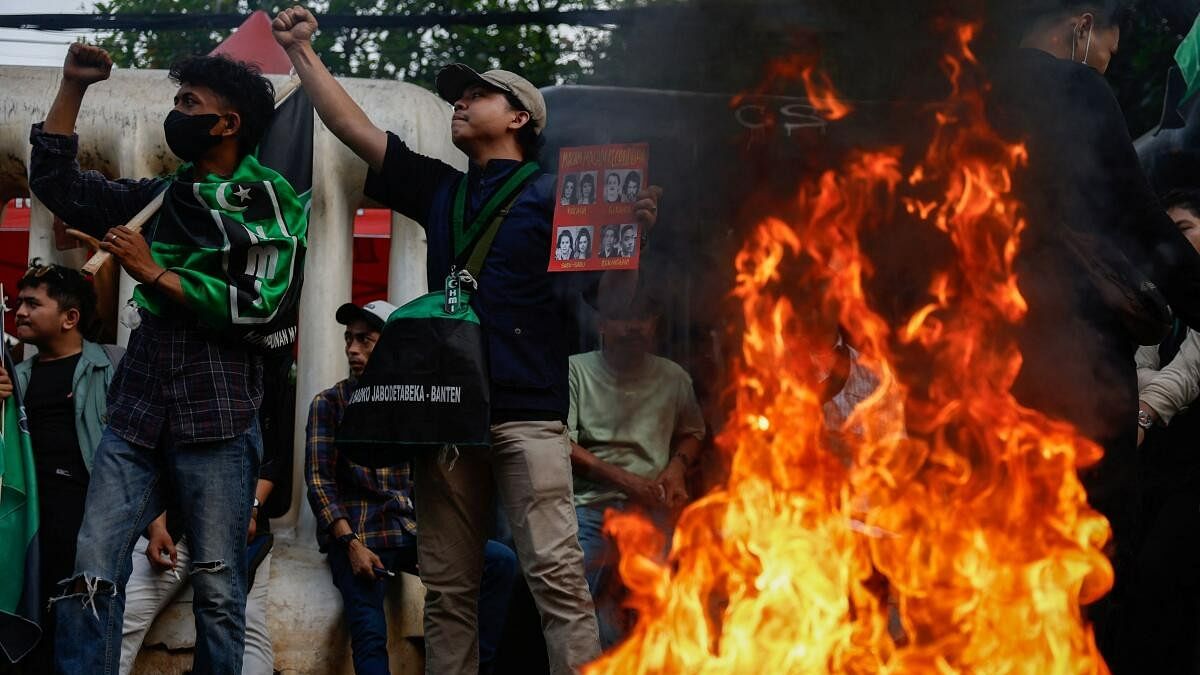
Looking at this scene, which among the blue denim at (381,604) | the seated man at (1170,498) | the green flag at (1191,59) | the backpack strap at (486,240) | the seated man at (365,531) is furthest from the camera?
the green flag at (1191,59)

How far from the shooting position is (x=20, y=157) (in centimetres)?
684

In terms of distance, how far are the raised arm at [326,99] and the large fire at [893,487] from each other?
4.62 ft

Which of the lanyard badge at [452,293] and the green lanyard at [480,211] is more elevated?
the green lanyard at [480,211]

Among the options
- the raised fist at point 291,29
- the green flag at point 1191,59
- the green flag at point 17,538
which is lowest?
the green flag at point 17,538

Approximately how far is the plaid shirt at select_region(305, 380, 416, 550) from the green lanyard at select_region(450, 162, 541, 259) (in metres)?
1.77

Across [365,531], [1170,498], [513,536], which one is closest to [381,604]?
[365,531]

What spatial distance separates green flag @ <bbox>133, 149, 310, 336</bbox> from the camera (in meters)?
4.48

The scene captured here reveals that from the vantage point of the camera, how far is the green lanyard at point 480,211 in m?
4.41

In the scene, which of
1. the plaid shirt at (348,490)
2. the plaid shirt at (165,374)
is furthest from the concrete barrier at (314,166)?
the plaid shirt at (165,374)

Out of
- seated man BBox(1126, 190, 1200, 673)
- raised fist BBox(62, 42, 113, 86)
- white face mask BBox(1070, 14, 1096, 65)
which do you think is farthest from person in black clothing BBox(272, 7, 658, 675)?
seated man BBox(1126, 190, 1200, 673)

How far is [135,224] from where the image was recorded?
456 centimetres

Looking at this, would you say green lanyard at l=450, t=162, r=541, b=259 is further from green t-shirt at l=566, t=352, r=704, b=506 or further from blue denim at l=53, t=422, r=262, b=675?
green t-shirt at l=566, t=352, r=704, b=506

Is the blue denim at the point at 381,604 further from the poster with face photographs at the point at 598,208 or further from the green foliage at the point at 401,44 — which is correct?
the green foliage at the point at 401,44

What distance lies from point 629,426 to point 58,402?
7.86ft
